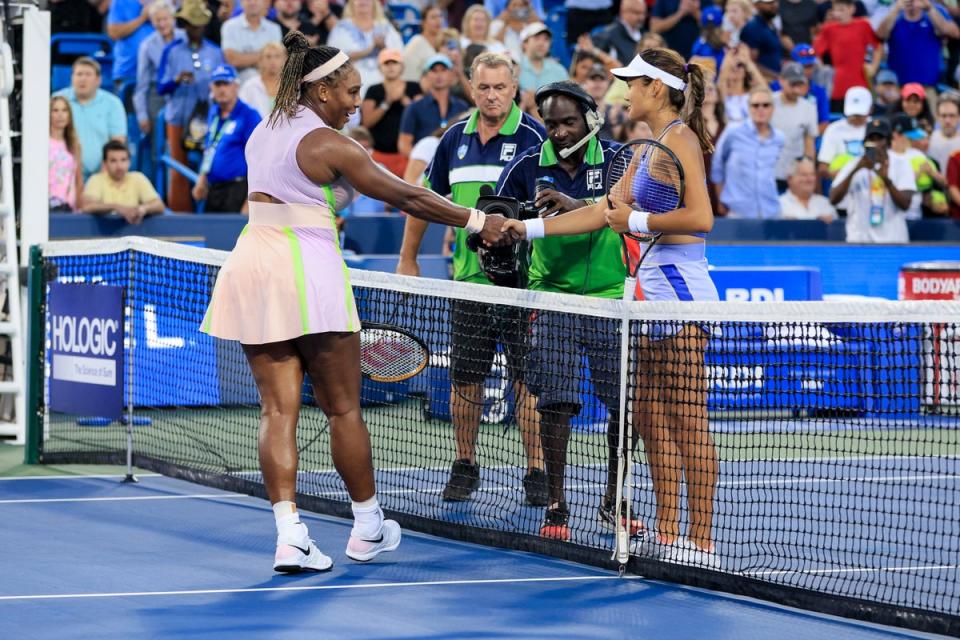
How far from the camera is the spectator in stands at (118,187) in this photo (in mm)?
12484

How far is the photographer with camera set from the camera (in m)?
7.86

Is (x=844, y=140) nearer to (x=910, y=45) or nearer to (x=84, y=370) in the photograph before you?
(x=910, y=45)

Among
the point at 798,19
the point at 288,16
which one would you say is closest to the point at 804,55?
the point at 798,19

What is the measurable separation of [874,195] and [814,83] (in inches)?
125

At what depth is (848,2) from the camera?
1852 centimetres

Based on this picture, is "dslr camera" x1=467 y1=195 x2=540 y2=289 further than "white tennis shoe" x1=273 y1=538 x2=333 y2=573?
Yes

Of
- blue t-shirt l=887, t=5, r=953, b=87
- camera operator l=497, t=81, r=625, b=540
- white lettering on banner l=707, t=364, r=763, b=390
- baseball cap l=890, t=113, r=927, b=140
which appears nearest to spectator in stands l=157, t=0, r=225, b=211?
white lettering on banner l=707, t=364, r=763, b=390

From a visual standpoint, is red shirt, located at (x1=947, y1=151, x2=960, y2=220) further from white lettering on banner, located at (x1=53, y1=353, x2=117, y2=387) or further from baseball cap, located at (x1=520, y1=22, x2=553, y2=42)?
white lettering on banner, located at (x1=53, y1=353, x2=117, y2=387)

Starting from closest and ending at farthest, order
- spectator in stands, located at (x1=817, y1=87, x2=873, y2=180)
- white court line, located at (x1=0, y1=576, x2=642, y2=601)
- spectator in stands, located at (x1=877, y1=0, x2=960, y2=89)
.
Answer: white court line, located at (x1=0, y1=576, x2=642, y2=601) → spectator in stands, located at (x1=817, y1=87, x2=873, y2=180) → spectator in stands, located at (x1=877, y1=0, x2=960, y2=89)

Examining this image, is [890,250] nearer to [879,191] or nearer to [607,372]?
[879,191]

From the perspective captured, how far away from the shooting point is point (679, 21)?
58.5ft

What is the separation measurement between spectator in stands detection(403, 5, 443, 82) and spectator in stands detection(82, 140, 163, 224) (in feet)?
12.5

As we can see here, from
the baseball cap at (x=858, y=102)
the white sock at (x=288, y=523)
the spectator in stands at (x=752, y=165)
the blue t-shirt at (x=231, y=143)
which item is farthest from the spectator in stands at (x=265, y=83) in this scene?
the white sock at (x=288, y=523)

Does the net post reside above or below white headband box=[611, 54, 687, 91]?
below
